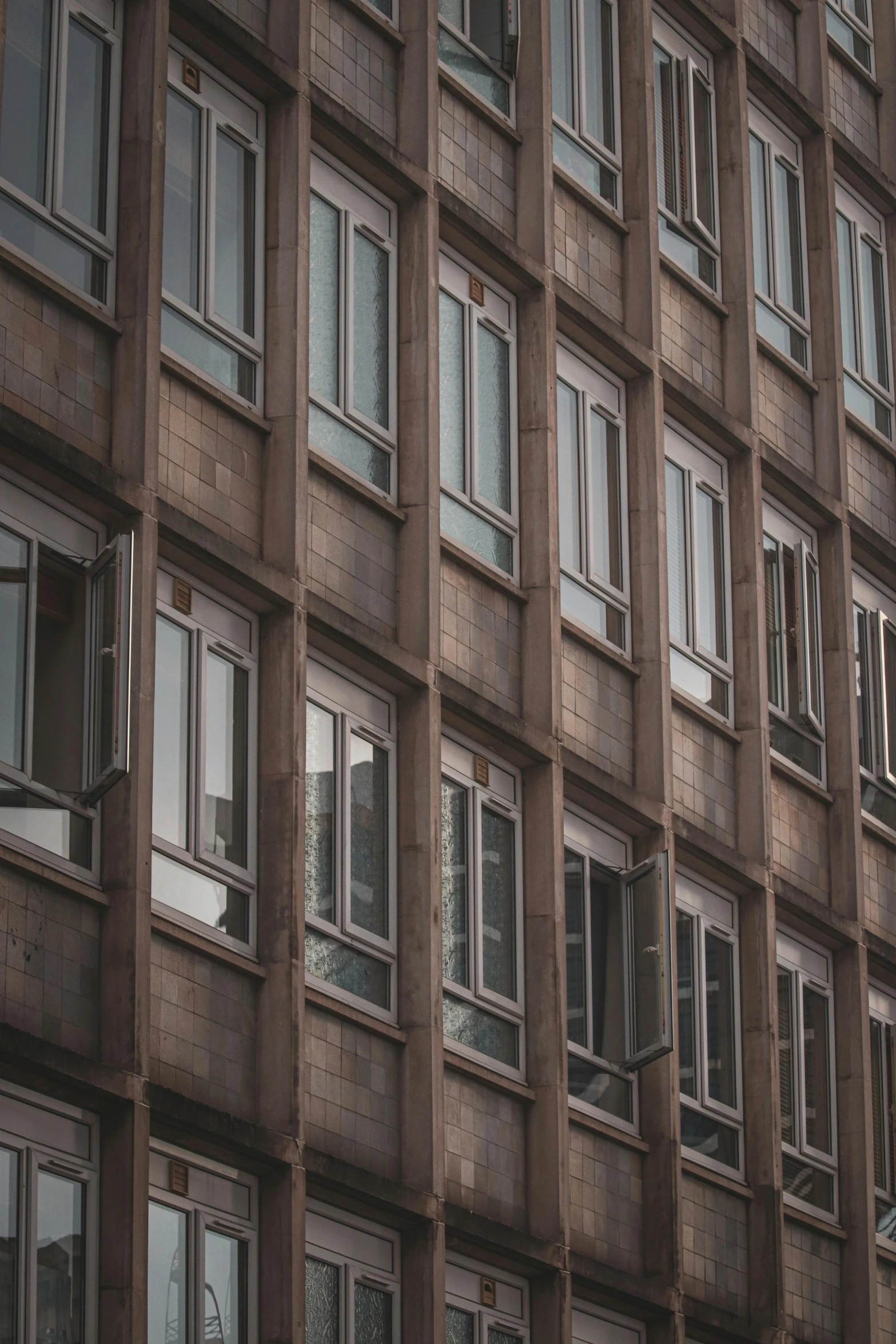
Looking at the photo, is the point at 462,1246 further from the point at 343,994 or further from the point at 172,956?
the point at 172,956

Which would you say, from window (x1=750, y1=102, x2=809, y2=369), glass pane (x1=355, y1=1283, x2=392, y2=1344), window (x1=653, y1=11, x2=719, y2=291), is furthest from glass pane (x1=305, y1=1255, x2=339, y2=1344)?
window (x1=750, y1=102, x2=809, y2=369)

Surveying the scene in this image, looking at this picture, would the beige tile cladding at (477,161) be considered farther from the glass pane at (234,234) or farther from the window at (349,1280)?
the window at (349,1280)

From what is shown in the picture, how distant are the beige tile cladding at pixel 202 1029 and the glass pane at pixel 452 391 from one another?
576 cm

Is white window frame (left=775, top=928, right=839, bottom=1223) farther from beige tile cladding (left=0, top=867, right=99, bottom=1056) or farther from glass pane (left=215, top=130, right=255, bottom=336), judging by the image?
beige tile cladding (left=0, top=867, right=99, bottom=1056)

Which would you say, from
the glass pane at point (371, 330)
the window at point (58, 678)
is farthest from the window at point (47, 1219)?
the glass pane at point (371, 330)

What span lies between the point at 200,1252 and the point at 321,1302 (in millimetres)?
1705

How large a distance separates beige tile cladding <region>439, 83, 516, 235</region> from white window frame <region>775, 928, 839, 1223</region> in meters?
7.63

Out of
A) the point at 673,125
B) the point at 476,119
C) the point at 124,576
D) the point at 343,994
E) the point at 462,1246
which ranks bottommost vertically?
the point at 462,1246

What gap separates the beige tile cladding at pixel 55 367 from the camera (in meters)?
18.7

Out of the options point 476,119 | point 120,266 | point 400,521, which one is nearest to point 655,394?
point 476,119

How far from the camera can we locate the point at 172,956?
19.1 m

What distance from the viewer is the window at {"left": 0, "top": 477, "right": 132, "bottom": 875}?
1809 centimetres

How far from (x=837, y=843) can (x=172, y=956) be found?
11424mm

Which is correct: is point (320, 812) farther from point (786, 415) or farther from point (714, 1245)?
point (786, 415)
